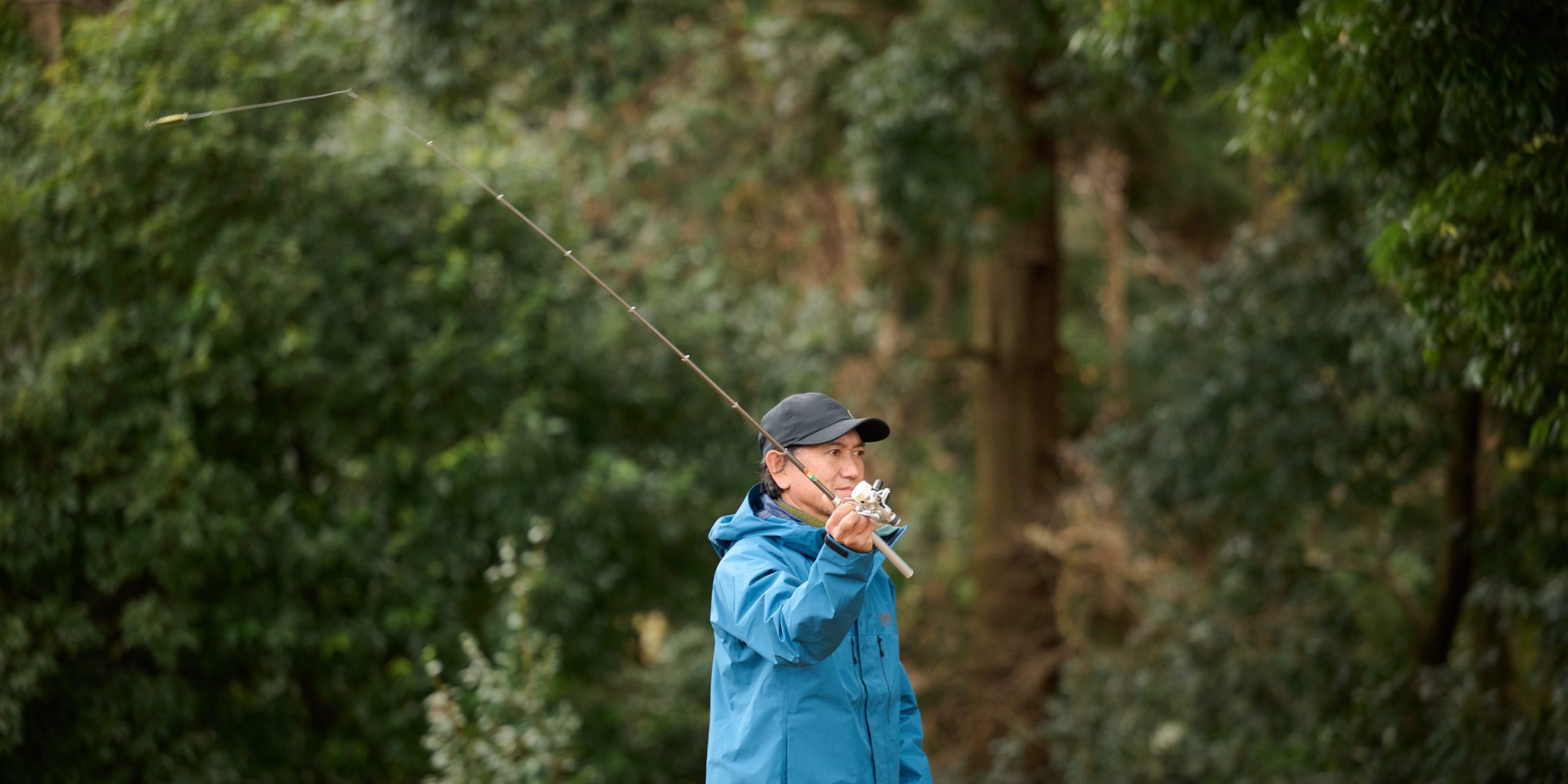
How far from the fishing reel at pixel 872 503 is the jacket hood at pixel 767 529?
0.39 ft

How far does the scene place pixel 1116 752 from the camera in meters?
8.34

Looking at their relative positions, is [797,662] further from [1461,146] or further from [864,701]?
[1461,146]

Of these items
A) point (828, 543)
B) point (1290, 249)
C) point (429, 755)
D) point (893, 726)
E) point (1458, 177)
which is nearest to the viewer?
point (828, 543)

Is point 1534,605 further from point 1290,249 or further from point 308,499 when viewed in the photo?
point 308,499

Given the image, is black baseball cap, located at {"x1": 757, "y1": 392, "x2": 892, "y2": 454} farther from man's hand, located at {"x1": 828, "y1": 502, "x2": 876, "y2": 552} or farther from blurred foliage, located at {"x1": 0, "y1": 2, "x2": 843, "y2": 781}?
blurred foliage, located at {"x1": 0, "y1": 2, "x2": 843, "y2": 781}

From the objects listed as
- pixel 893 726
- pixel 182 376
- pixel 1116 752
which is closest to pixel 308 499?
pixel 182 376

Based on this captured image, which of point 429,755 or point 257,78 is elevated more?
point 257,78

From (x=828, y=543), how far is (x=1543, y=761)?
4446 millimetres

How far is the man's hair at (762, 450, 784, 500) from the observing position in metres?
3.00

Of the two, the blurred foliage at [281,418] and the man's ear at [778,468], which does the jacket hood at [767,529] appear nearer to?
the man's ear at [778,468]

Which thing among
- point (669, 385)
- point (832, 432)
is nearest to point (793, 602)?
point (832, 432)

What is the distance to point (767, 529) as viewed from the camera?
2877mm

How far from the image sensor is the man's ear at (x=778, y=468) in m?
2.95

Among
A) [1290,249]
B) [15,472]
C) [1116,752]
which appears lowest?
[15,472]
